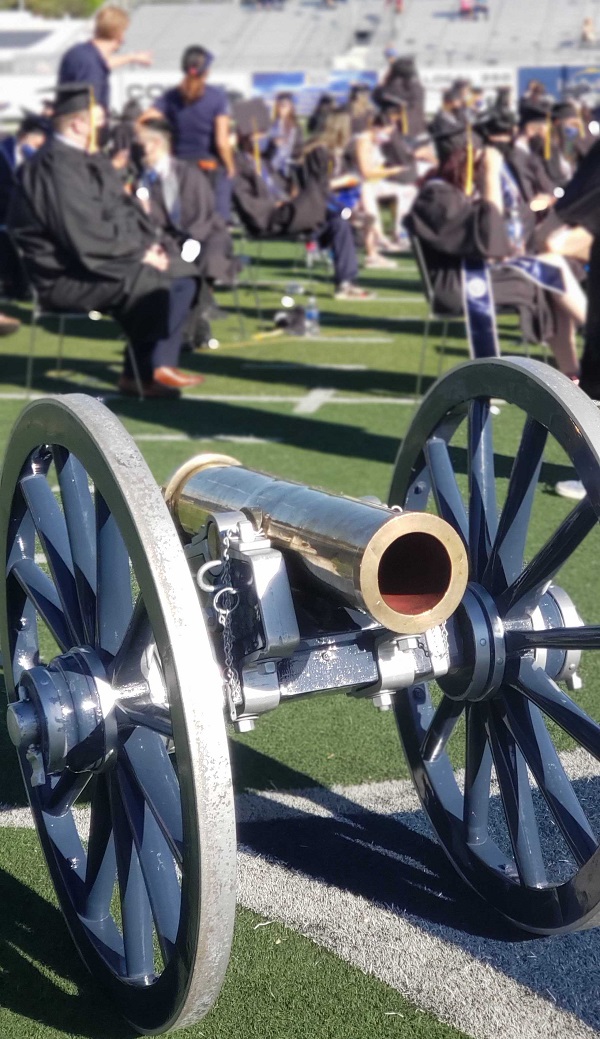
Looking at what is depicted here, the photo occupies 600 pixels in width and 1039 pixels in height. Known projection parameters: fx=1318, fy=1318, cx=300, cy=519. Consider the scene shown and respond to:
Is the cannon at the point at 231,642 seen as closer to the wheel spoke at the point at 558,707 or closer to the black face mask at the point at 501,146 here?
the wheel spoke at the point at 558,707

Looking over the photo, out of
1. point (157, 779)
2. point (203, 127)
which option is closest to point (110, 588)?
point (157, 779)

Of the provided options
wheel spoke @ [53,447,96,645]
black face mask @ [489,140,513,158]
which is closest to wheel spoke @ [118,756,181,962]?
wheel spoke @ [53,447,96,645]

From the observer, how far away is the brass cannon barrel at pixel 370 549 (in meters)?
2.18

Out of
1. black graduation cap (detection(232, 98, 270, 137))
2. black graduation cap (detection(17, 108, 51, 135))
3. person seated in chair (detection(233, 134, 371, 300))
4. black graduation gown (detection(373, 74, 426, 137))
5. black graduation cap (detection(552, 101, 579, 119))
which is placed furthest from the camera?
black graduation gown (detection(373, 74, 426, 137))

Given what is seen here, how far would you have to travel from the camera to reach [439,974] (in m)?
2.50

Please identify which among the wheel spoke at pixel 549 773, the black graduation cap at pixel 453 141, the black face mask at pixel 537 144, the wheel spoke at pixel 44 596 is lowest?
the black face mask at pixel 537 144

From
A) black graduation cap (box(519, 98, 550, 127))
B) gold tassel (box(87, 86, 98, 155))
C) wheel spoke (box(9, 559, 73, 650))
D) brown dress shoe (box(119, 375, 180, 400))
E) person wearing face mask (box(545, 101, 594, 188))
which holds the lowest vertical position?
person wearing face mask (box(545, 101, 594, 188))

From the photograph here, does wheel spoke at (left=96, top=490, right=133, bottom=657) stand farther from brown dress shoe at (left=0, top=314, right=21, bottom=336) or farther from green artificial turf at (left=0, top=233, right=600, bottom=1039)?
brown dress shoe at (left=0, top=314, right=21, bottom=336)

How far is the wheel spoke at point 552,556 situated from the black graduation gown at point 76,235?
217 inches

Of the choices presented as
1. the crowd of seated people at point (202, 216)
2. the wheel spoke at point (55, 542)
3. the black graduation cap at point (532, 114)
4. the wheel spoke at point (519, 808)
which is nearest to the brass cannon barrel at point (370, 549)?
the wheel spoke at point (55, 542)

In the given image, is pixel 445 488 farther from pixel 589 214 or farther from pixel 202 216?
pixel 202 216

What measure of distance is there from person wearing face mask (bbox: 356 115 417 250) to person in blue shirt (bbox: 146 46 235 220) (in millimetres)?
3130

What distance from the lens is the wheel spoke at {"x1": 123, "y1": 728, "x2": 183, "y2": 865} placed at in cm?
216

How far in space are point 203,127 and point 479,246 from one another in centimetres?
483
